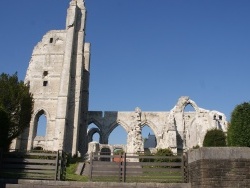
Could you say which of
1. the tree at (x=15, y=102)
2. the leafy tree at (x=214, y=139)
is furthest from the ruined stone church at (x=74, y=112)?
the leafy tree at (x=214, y=139)

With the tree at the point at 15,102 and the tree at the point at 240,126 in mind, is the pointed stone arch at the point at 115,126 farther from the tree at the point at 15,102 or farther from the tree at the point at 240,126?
the tree at the point at 240,126

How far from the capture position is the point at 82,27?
135ft

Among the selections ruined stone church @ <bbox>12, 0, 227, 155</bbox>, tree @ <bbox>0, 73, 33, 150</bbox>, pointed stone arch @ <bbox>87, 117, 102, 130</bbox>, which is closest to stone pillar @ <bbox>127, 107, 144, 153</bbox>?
ruined stone church @ <bbox>12, 0, 227, 155</bbox>

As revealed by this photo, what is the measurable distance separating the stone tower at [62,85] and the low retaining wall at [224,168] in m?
26.9

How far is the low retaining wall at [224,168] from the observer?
843 centimetres

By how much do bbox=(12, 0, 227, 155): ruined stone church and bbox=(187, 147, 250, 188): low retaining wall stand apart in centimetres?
2556

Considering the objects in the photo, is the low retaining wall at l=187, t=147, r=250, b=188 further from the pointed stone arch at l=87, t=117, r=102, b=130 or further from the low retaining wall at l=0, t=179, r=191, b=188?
the pointed stone arch at l=87, t=117, r=102, b=130

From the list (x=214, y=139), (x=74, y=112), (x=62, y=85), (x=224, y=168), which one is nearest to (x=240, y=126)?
(x=224, y=168)

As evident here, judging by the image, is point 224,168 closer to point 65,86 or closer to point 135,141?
point 135,141

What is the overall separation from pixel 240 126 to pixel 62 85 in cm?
2875

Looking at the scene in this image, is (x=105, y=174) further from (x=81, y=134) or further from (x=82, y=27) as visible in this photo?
(x=82, y=27)

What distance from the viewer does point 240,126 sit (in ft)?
33.1

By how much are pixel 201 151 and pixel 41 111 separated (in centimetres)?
3147

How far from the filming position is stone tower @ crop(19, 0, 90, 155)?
118 feet
